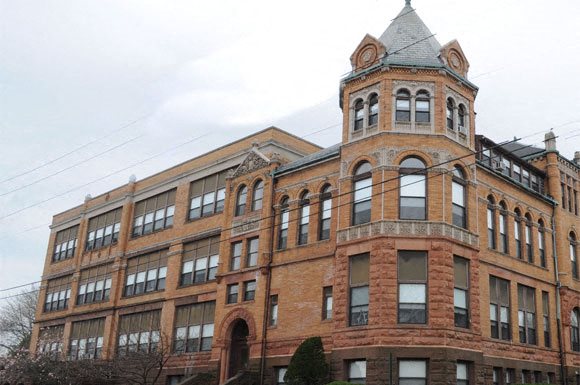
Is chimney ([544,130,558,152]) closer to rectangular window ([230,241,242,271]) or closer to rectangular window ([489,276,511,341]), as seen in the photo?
rectangular window ([489,276,511,341])

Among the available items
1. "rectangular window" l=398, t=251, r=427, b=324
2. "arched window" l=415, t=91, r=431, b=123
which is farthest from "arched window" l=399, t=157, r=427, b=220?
"arched window" l=415, t=91, r=431, b=123

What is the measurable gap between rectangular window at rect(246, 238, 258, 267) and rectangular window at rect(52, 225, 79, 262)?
78.8 feet

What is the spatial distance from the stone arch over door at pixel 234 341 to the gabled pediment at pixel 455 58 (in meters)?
15.6

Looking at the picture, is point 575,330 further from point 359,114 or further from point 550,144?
point 359,114

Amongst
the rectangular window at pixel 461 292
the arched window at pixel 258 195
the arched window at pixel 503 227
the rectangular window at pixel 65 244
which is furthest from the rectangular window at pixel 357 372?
the rectangular window at pixel 65 244

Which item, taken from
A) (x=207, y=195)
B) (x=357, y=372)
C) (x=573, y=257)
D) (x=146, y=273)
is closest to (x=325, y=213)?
(x=357, y=372)

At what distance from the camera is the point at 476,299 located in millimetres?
30188

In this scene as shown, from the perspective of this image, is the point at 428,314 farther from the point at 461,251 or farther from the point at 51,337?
the point at 51,337

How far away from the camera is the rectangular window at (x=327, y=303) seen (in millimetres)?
31719

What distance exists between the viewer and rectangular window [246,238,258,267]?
1438 inches

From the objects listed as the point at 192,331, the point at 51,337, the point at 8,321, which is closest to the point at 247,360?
the point at 192,331

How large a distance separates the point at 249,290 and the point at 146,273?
12703mm

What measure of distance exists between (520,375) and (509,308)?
3163 millimetres

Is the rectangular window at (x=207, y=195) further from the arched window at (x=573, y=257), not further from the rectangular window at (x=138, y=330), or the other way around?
the arched window at (x=573, y=257)
